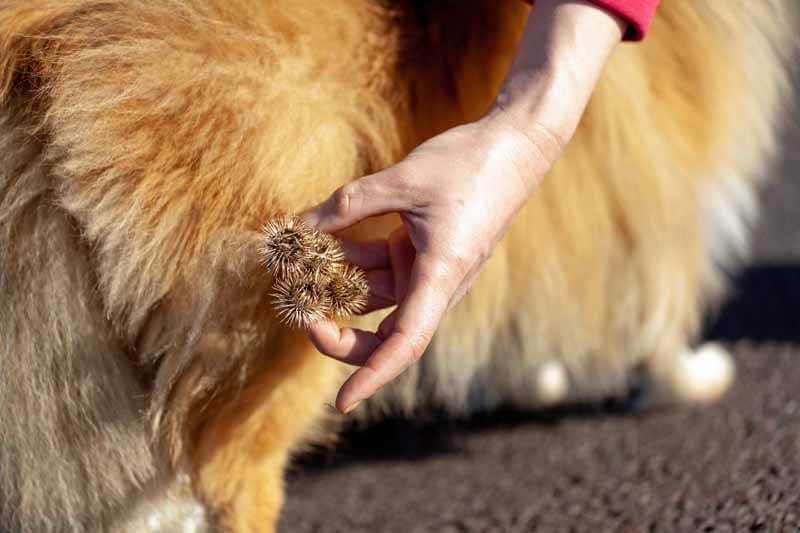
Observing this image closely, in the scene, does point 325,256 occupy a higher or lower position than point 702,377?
higher

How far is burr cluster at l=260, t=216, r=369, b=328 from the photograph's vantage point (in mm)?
761

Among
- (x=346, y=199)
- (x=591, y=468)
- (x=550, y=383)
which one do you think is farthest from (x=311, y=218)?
(x=550, y=383)

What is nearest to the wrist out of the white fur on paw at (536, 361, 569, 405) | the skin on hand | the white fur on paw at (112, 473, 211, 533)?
the skin on hand

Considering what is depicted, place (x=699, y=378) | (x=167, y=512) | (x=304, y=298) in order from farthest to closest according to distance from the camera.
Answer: (x=699, y=378), (x=167, y=512), (x=304, y=298)

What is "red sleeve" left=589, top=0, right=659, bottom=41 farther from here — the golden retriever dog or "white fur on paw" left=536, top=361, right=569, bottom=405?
"white fur on paw" left=536, top=361, right=569, bottom=405

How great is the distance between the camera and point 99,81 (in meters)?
0.84

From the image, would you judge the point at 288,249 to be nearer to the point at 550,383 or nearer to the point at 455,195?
the point at 455,195

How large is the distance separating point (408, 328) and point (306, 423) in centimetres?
33

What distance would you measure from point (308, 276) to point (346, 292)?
0.03m

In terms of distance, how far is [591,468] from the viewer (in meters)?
1.37

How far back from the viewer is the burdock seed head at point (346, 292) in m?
0.77

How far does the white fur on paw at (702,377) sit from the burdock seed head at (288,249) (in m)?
1.00

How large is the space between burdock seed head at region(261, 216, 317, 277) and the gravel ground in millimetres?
559

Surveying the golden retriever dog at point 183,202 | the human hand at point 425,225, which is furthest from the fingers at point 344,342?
the golden retriever dog at point 183,202
